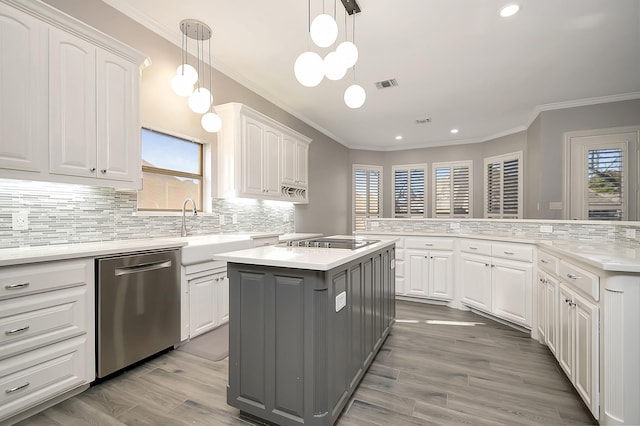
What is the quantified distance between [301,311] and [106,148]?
195cm

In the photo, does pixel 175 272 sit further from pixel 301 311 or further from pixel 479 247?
pixel 479 247

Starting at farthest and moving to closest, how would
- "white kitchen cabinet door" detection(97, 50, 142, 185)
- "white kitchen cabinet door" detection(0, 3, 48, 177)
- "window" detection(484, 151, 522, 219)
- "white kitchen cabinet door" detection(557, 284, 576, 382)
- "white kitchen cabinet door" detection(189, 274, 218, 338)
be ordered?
"window" detection(484, 151, 522, 219) < "white kitchen cabinet door" detection(189, 274, 218, 338) < "white kitchen cabinet door" detection(97, 50, 142, 185) < "white kitchen cabinet door" detection(557, 284, 576, 382) < "white kitchen cabinet door" detection(0, 3, 48, 177)

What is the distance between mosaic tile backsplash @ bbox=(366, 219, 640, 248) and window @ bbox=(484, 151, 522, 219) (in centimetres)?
251

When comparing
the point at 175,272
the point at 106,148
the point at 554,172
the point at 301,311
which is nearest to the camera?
the point at 301,311

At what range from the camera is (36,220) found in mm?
2107

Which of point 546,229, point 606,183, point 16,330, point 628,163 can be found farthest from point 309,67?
point 628,163

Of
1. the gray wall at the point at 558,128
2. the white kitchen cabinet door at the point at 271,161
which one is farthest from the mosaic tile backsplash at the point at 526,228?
the white kitchen cabinet door at the point at 271,161

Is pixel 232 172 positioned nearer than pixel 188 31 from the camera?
No

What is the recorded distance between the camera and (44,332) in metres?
1.75

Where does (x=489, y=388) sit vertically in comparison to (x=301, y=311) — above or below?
below

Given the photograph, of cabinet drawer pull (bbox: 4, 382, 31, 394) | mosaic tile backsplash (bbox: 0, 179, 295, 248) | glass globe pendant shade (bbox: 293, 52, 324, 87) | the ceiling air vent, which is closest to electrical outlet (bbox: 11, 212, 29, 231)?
mosaic tile backsplash (bbox: 0, 179, 295, 248)

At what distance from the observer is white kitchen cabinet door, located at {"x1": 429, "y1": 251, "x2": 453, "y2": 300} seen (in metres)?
3.92

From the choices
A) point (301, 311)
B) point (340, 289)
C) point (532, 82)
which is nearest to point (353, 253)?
point (340, 289)

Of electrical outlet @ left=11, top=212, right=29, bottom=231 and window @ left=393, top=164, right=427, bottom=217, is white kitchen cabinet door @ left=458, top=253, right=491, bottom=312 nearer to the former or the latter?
window @ left=393, top=164, right=427, bottom=217
